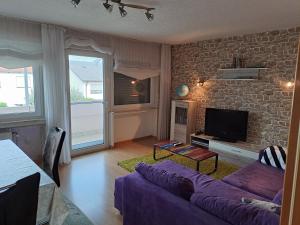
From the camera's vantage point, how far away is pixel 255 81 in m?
4.04

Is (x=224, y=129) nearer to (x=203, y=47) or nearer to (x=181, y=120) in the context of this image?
(x=181, y=120)

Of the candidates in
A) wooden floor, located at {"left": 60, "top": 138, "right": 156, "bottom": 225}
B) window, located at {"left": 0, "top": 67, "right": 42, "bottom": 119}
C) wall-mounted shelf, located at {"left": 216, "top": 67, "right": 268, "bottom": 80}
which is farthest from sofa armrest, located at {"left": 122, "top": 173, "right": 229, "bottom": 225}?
wall-mounted shelf, located at {"left": 216, "top": 67, "right": 268, "bottom": 80}

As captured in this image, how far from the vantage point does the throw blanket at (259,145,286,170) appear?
2.91 meters

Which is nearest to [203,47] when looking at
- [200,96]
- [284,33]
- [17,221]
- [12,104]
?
[200,96]

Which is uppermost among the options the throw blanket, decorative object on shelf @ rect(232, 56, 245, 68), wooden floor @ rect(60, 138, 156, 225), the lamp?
decorative object on shelf @ rect(232, 56, 245, 68)

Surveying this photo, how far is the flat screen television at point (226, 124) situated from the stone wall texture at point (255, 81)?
162 millimetres

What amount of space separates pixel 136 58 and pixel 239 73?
2179 millimetres

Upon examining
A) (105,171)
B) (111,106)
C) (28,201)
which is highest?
(111,106)

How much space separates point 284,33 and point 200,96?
1977mm

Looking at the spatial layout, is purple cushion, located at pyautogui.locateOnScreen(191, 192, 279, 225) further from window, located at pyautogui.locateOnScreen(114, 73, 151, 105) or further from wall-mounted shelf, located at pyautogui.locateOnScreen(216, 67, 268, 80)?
window, located at pyautogui.locateOnScreen(114, 73, 151, 105)

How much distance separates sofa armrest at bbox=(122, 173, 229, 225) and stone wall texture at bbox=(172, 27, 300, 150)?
289 centimetres

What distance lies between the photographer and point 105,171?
11.8ft

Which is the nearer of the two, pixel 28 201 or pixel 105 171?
pixel 28 201

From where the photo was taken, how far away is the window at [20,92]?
138 inches
